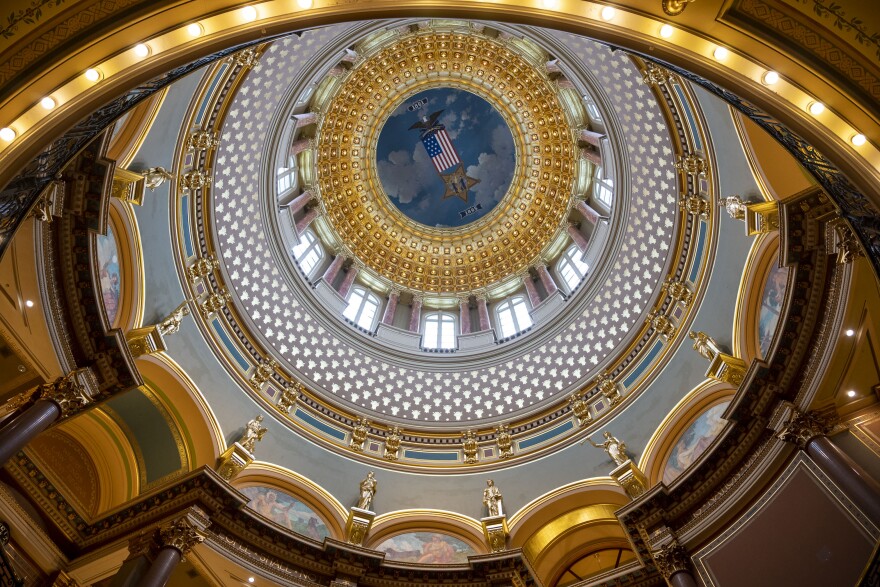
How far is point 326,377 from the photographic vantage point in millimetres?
25828

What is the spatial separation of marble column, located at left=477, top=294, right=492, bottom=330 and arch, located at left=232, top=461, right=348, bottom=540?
13.0 m

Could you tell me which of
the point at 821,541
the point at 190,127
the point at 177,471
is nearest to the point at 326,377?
the point at 177,471

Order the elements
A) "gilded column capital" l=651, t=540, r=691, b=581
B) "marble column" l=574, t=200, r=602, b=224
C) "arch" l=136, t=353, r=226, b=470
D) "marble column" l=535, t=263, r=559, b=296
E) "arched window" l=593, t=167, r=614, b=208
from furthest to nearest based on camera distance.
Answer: "marble column" l=535, t=263, r=559, b=296
"marble column" l=574, t=200, r=602, b=224
"arched window" l=593, t=167, r=614, b=208
"arch" l=136, t=353, r=226, b=470
"gilded column capital" l=651, t=540, r=691, b=581

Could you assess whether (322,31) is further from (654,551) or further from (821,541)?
(821,541)

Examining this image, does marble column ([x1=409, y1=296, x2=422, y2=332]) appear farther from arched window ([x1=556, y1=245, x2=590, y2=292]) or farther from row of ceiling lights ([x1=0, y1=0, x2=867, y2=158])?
row of ceiling lights ([x1=0, y1=0, x2=867, y2=158])

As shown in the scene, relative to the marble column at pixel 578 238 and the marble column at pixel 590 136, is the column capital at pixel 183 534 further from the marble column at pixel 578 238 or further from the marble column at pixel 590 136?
the marble column at pixel 590 136

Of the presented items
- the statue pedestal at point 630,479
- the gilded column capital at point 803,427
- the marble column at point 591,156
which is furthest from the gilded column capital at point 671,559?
the marble column at point 591,156

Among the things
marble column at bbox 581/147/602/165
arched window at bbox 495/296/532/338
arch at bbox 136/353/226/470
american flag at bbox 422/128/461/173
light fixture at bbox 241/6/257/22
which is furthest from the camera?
american flag at bbox 422/128/461/173

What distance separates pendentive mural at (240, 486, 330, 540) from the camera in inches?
774

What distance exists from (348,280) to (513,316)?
8.72 meters

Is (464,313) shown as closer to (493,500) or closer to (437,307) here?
(437,307)

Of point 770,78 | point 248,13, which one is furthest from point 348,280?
point 770,78

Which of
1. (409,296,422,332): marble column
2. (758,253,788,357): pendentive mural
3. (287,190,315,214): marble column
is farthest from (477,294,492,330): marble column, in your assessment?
(758,253,788,357): pendentive mural

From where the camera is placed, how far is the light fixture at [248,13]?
908 centimetres
